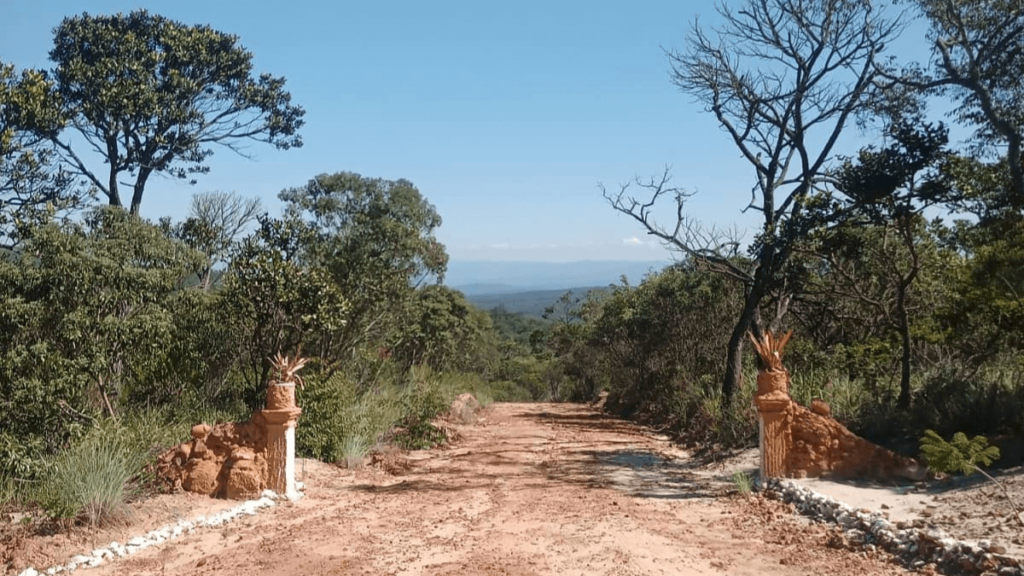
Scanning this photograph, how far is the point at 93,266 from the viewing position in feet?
30.4

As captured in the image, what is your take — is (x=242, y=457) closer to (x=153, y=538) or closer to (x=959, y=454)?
(x=153, y=538)

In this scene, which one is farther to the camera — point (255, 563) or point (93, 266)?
point (93, 266)

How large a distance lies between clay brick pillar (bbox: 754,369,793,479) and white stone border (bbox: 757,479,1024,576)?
955mm

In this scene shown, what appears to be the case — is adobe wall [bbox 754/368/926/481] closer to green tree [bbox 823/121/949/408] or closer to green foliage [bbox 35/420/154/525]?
green tree [bbox 823/121/949/408]

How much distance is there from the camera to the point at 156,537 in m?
7.59

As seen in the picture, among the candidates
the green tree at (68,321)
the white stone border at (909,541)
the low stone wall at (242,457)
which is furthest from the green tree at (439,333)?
the white stone border at (909,541)

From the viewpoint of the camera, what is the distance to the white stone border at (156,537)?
6707 mm

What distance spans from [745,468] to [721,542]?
405cm

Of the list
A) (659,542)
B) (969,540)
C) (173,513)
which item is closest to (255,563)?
(173,513)

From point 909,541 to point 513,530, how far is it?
3.51 meters

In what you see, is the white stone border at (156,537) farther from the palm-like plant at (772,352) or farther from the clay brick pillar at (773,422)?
the palm-like plant at (772,352)

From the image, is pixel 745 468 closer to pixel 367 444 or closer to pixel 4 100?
pixel 367 444

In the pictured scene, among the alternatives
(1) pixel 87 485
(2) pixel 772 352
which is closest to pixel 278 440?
(1) pixel 87 485

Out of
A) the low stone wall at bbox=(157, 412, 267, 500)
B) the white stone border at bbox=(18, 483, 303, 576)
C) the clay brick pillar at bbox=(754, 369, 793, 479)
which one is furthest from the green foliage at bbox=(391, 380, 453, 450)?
the clay brick pillar at bbox=(754, 369, 793, 479)
